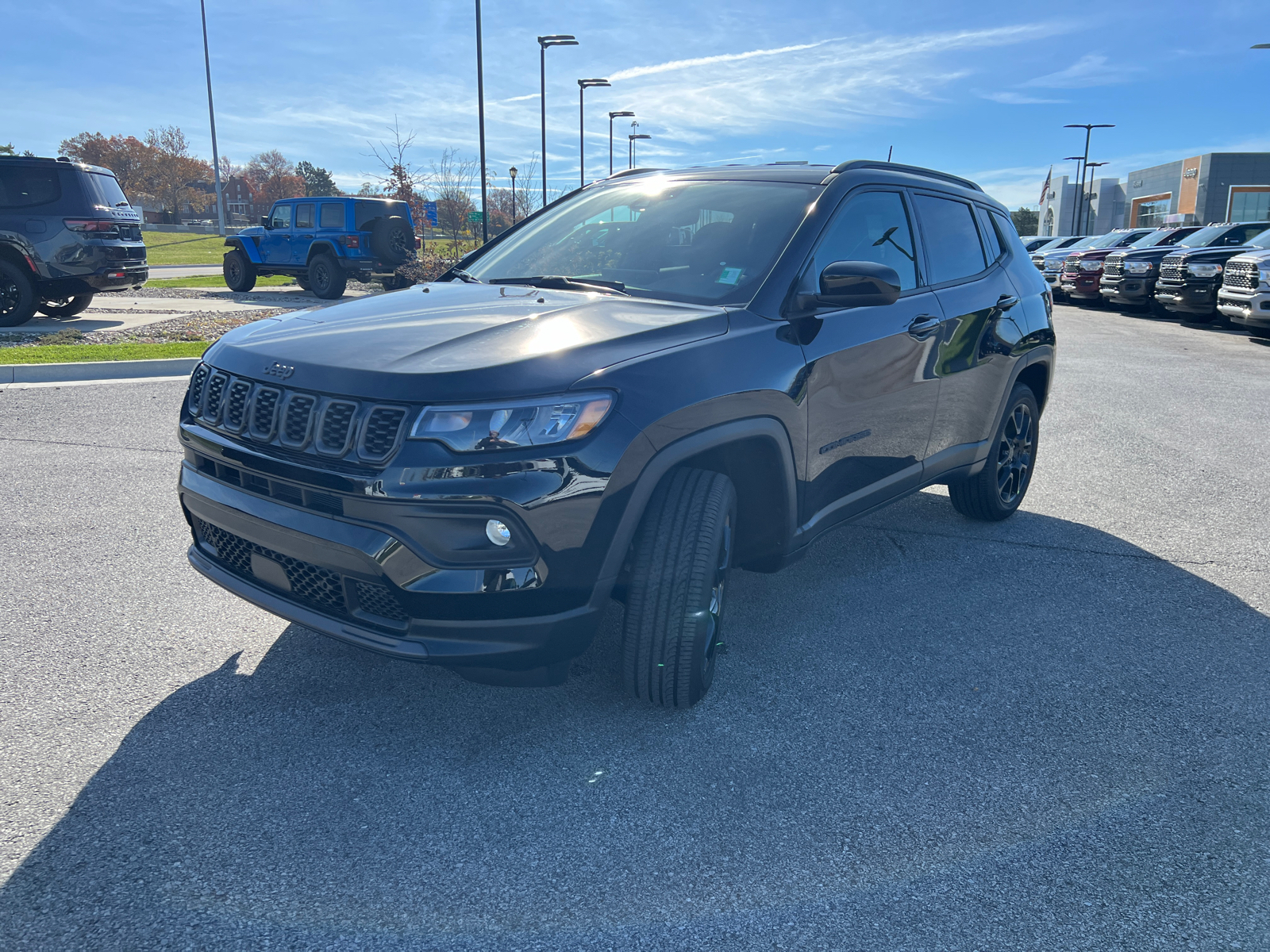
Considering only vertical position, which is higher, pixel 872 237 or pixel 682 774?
pixel 872 237

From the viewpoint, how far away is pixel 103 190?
13320 mm

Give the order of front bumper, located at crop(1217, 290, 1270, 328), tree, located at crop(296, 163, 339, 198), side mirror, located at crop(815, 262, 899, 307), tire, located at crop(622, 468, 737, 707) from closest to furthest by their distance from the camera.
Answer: tire, located at crop(622, 468, 737, 707) < side mirror, located at crop(815, 262, 899, 307) < front bumper, located at crop(1217, 290, 1270, 328) < tree, located at crop(296, 163, 339, 198)

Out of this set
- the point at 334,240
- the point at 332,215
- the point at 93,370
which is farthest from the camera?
the point at 332,215

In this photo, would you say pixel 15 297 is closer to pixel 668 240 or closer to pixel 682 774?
pixel 668 240

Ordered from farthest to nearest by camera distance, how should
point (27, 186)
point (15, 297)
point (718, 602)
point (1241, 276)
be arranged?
Answer: point (1241, 276)
point (15, 297)
point (27, 186)
point (718, 602)

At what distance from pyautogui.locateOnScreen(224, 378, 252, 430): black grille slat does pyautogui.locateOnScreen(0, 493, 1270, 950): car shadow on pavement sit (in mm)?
927

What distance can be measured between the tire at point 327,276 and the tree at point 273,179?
75.2 metres

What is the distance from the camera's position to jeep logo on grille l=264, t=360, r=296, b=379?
2.70 metres

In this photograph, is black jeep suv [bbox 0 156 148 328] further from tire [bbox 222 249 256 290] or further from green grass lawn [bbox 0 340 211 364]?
tire [bbox 222 249 256 290]

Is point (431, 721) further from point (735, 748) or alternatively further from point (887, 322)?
point (887, 322)

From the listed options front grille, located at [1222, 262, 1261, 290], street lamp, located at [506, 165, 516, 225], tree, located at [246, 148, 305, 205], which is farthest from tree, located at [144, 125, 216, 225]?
front grille, located at [1222, 262, 1261, 290]

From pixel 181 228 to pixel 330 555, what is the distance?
269 feet

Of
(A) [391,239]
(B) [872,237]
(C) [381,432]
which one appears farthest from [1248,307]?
(C) [381,432]

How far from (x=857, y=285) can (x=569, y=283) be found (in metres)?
1.06
